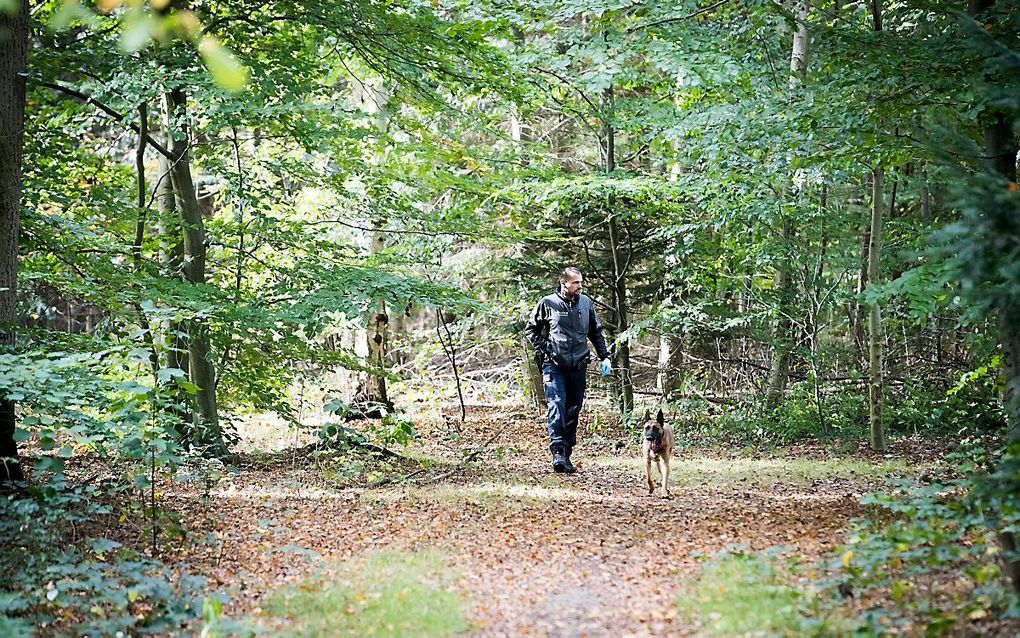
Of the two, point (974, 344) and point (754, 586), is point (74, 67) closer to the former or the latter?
point (754, 586)

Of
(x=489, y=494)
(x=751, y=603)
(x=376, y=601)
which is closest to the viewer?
(x=751, y=603)

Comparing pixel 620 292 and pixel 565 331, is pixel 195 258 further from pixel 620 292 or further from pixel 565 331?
pixel 620 292

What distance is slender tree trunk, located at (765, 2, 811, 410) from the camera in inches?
493

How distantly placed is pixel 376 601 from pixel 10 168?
520cm

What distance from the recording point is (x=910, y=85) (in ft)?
24.2

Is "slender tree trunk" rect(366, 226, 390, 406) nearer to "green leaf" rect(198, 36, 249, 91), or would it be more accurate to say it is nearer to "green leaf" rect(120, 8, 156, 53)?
"green leaf" rect(120, 8, 156, 53)

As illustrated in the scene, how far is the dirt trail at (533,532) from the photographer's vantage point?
534 cm

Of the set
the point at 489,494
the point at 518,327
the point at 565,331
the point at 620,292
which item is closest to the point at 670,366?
the point at 620,292

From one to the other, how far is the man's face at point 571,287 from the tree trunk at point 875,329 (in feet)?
11.7

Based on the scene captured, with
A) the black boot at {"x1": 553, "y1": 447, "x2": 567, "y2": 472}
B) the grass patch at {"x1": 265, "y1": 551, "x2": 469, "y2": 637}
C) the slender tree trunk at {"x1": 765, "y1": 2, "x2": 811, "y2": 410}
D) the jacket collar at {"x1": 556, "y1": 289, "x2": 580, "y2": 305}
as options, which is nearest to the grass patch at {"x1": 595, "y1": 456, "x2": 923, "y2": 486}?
the black boot at {"x1": 553, "y1": 447, "x2": 567, "y2": 472}

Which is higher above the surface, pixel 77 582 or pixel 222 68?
pixel 222 68

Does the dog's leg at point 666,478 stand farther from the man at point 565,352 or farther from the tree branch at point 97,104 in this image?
the tree branch at point 97,104

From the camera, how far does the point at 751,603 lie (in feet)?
15.8

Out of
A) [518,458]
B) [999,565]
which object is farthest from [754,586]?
[518,458]
